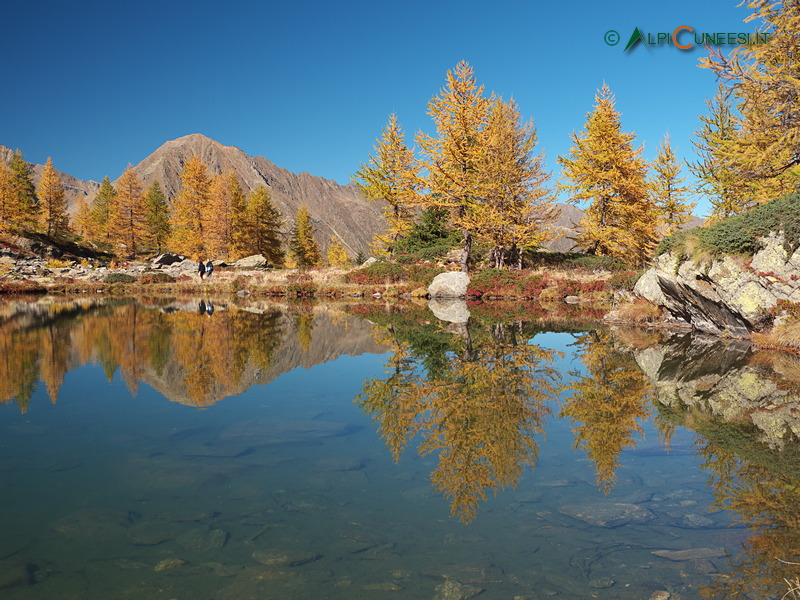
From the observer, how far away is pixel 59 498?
393cm

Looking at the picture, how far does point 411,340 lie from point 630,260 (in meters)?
24.8

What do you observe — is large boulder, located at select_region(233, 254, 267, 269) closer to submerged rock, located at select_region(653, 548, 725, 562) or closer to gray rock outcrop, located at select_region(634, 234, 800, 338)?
gray rock outcrop, located at select_region(634, 234, 800, 338)

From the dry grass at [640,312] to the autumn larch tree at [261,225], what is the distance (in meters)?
40.8

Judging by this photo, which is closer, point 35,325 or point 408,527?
point 408,527

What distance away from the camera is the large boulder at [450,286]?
3119 centimetres

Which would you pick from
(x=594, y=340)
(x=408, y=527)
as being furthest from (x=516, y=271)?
(x=408, y=527)

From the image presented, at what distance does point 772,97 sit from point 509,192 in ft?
57.4

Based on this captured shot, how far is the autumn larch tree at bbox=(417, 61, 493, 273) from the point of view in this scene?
99.1 ft

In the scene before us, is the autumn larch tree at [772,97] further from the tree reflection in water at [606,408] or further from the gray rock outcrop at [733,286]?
the tree reflection in water at [606,408]

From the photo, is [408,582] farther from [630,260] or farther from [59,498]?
[630,260]

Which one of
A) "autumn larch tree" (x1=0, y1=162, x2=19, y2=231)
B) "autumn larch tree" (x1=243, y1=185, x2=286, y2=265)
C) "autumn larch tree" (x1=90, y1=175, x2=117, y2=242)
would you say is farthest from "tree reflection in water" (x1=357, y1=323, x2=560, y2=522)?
"autumn larch tree" (x1=90, y1=175, x2=117, y2=242)

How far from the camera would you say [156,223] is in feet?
201

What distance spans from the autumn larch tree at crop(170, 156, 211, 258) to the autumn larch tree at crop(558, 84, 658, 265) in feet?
128

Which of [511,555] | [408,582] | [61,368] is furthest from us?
[61,368]
